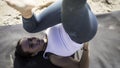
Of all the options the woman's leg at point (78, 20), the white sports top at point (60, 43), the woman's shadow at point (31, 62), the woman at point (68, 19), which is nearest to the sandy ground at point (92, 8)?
the woman's shadow at point (31, 62)

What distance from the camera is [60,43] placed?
190 centimetres

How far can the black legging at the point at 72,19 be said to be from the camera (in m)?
1.41

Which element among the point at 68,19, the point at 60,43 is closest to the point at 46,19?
the point at 60,43

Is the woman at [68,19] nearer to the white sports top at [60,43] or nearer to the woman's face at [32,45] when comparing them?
the white sports top at [60,43]

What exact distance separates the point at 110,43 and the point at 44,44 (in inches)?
21.4

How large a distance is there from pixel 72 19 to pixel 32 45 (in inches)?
25.4

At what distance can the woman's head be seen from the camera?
2.02 m

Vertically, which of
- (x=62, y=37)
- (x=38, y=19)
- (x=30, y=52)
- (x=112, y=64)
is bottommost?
(x=112, y=64)

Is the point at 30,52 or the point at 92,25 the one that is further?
the point at 30,52

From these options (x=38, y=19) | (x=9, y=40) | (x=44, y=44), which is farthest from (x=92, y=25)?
(x=9, y=40)

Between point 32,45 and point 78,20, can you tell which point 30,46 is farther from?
point 78,20

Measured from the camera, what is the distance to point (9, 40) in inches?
95.5

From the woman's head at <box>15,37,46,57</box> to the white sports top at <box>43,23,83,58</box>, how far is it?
5cm

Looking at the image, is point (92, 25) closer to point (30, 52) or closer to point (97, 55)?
point (30, 52)
